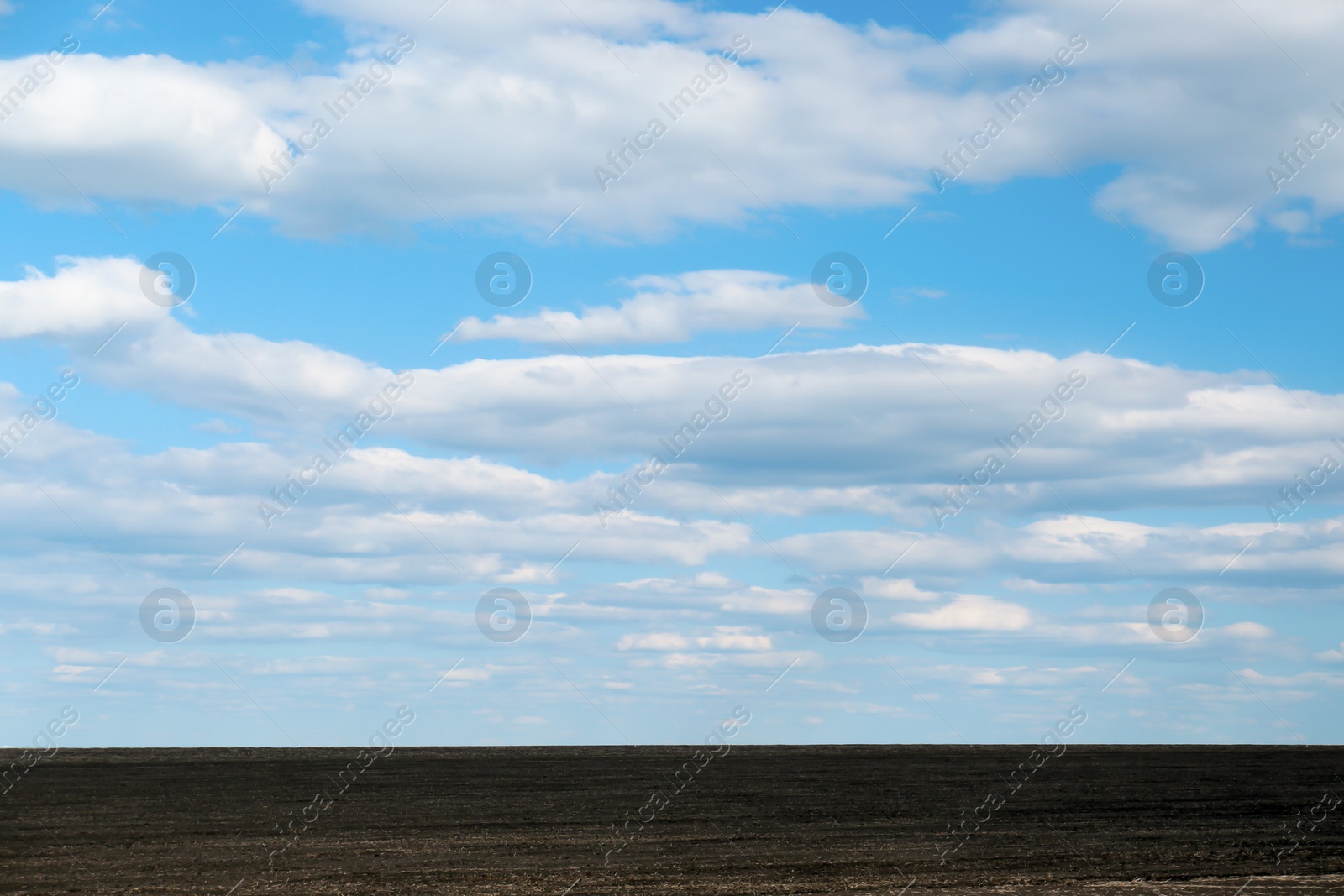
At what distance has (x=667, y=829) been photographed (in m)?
27.1

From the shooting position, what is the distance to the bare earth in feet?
68.2

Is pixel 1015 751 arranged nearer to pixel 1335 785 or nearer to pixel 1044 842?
pixel 1335 785

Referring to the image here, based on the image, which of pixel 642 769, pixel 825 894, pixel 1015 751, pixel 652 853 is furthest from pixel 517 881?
pixel 1015 751

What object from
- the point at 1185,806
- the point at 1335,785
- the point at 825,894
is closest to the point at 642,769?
the point at 1185,806

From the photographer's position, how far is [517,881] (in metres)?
20.4

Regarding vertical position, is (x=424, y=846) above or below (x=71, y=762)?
below

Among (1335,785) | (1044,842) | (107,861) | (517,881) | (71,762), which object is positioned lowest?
(1335,785)

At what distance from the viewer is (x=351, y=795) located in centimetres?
3484

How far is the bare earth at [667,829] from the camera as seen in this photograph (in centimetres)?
2080

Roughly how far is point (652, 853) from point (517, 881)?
3.89m

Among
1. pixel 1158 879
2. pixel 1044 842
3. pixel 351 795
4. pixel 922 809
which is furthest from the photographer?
pixel 351 795

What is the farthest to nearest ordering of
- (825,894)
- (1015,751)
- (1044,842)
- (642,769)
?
1. (1015,751)
2. (642,769)
3. (1044,842)
4. (825,894)

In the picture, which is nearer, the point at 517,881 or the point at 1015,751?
the point at 517,881

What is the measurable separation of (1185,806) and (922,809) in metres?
7.95
